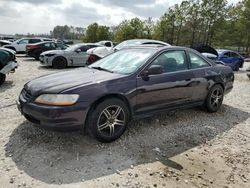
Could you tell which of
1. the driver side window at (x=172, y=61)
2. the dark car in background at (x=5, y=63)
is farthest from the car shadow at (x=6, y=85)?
the driver side window at (x=172, y=61)

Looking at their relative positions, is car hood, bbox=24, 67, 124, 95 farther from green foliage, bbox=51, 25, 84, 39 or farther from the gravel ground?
green foliage, bbox=51, 25, 84, 39

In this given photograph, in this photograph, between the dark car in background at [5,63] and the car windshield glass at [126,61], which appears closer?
the car windshield glass at [126,61]

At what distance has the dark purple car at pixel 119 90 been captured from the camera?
3.57 m

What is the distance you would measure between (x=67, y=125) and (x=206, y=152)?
2.20 meters

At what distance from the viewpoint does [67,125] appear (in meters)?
3.55

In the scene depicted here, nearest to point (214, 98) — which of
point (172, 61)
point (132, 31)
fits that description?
point (172, 61)

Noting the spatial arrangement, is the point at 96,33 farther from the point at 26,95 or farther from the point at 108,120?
the point at 108,120

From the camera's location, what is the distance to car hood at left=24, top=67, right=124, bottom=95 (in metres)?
3.68

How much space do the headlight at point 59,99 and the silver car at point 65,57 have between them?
9469mm

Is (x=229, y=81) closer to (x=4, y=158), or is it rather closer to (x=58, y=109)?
(x=58, y=109)

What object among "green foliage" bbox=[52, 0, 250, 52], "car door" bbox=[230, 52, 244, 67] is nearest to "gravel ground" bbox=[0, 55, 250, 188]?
"car door" bbox=[230, 52, 244, 67]

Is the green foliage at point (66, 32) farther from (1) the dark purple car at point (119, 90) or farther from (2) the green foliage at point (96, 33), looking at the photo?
(1) the dark purple car at point (119, 90)

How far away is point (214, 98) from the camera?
564 cm

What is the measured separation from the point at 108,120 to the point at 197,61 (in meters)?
2.49
